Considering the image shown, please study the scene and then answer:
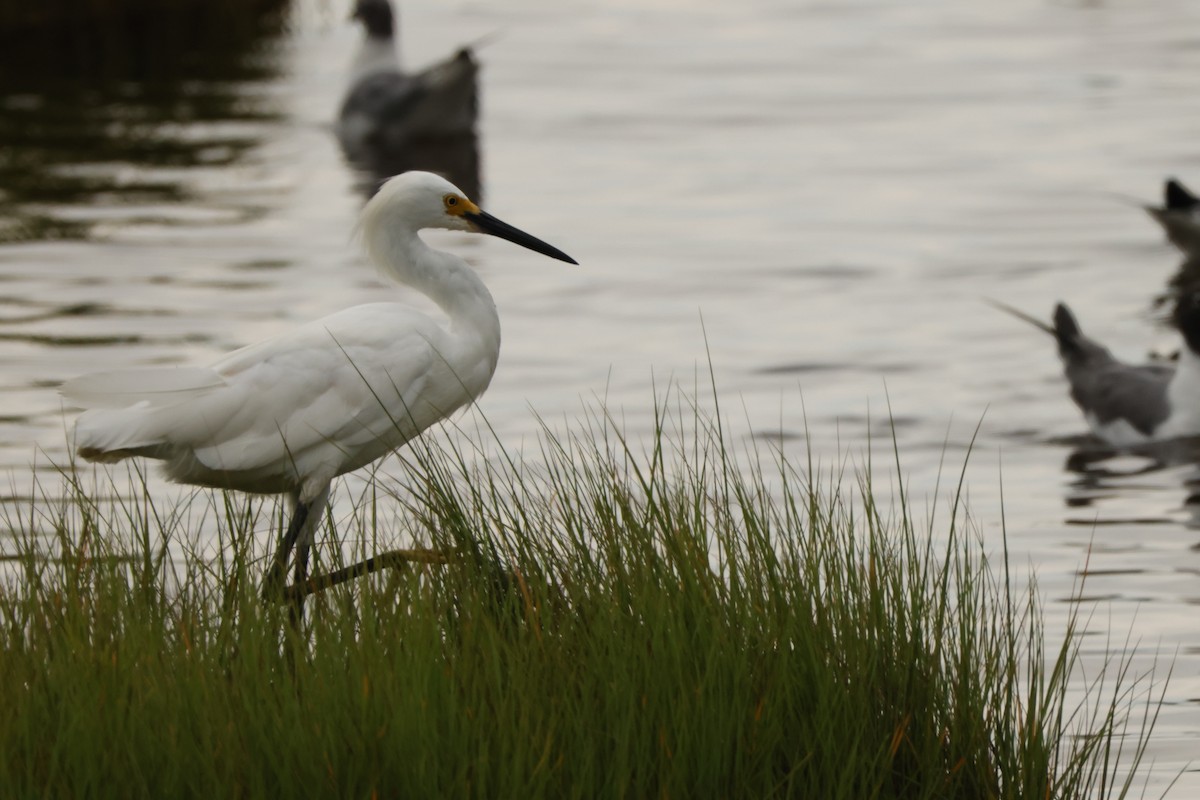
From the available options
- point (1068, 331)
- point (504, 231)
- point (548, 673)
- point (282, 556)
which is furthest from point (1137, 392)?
point (548, 673)

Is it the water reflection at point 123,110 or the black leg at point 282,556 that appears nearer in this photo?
the black leg at point 282,556

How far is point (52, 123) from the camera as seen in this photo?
21.8 metres

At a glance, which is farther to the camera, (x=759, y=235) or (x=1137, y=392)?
(x=759, y=235)

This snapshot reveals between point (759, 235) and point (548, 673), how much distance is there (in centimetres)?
1190

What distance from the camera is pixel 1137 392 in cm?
1223

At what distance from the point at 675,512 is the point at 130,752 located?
1.70 m

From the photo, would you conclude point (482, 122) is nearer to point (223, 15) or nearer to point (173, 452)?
point (223, 15)

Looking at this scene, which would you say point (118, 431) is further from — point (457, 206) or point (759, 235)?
point (759, 235)

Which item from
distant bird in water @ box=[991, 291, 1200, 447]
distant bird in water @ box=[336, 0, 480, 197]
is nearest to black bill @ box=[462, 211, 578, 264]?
distant bird in water @ box=[991, 291, 1200, 447]

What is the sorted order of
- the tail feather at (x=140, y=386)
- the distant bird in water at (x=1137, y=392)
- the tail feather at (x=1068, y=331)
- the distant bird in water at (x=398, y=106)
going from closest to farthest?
the tail feather at (x=140, y=386) < the distant bird in water at (x=1137, y=392) < the tail feather at (x=1068, y=331) < the distant bird in water at (x=398, y=106)

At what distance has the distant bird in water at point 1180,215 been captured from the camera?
15.2 meters

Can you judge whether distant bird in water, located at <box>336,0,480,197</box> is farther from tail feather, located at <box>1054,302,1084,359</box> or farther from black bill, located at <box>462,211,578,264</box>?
black bill, located at <box>462,211,578,264</box>

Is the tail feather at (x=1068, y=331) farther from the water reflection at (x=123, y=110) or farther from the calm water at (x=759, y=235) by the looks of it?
the water reflection at (x=123, y=110)

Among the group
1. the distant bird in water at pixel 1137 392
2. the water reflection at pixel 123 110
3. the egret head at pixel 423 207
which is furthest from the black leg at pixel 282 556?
the water reflection at pixel 123 110
